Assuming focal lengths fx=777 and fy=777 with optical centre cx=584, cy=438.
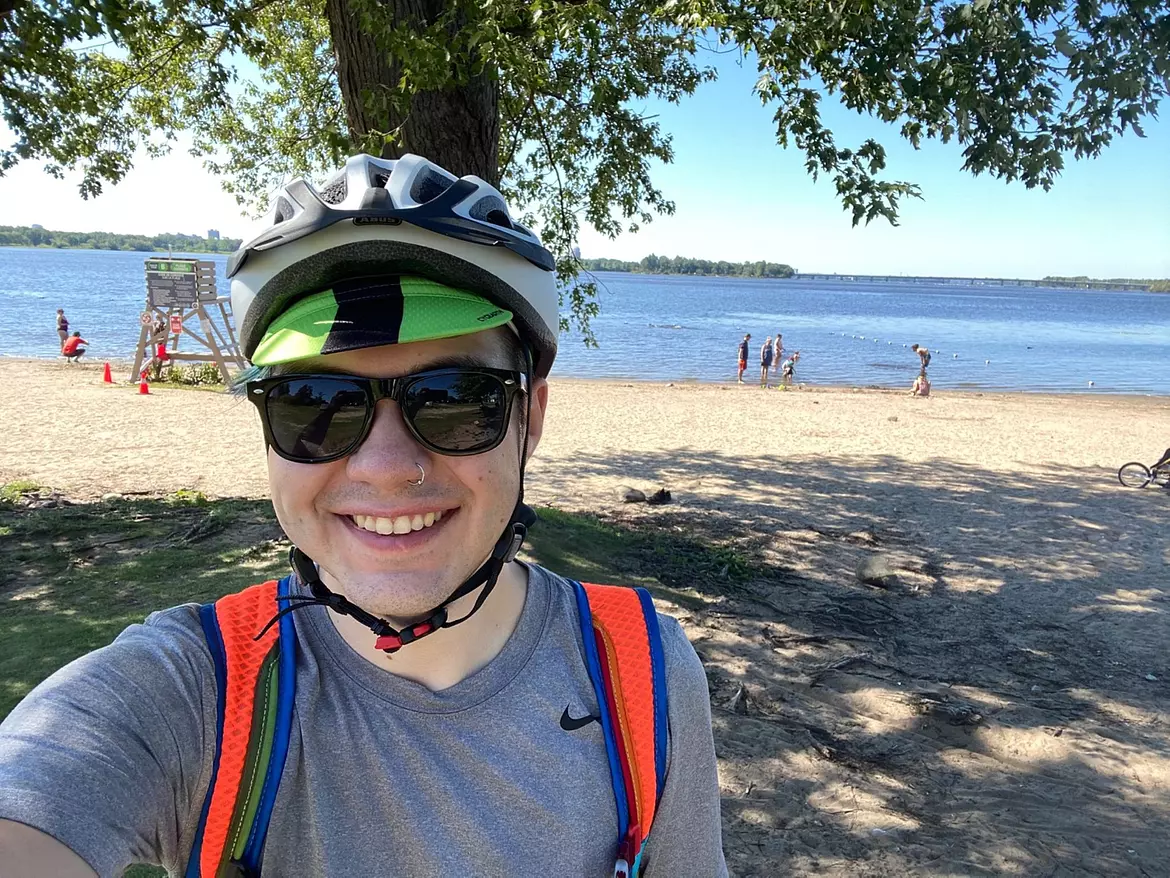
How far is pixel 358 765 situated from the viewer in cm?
130

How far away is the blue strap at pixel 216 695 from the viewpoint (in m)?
1.21

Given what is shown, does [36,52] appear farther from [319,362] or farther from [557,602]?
[557,602]

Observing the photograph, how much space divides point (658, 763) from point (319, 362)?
0.97 m

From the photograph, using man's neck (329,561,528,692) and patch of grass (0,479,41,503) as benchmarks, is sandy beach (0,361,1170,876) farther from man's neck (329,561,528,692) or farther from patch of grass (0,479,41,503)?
man's neck (329,561,528,692)

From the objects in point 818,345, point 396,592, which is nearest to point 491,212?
point 396,592

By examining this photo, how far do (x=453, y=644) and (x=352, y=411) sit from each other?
479mm

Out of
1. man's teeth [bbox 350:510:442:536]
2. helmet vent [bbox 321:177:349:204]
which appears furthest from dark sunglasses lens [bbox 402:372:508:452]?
helmet vent [bbox 321:177:349:204]

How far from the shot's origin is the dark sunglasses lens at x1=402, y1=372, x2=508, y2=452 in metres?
1.45

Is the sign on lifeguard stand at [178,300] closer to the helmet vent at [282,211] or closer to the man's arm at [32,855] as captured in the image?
the helmet vent at [282,211]

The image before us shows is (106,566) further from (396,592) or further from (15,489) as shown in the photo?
(396,592)

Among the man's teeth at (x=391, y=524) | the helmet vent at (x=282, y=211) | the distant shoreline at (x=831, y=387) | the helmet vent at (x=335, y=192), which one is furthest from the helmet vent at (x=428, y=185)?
the distant shoreline at (x=831, y=387)

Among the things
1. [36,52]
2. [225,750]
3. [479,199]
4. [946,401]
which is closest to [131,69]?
[36,52]

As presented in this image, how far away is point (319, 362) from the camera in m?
1.46

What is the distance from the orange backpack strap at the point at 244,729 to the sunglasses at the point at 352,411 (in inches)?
11.7
